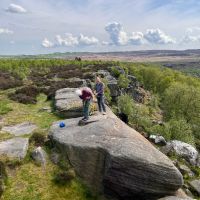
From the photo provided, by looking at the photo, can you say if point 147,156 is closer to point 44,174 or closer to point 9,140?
point 44,174

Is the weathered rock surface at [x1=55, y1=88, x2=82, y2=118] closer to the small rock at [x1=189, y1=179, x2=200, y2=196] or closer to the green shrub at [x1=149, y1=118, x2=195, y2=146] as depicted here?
the green shrub at [x1=149, y1=118, x2=195, y2=146]

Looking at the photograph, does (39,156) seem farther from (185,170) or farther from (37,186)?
(185,170)

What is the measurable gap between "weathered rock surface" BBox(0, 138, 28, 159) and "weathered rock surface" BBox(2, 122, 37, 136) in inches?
77.1

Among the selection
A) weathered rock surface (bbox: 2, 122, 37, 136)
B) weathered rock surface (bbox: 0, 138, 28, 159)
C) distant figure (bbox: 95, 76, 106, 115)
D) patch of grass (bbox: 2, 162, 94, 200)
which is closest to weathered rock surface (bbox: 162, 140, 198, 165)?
distant figure (bbox: 95, 76, 106, 115)

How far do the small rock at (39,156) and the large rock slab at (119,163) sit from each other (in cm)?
123

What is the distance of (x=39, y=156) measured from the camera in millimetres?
21031

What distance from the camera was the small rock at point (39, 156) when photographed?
20812 millimetres

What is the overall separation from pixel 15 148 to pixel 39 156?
1.71m

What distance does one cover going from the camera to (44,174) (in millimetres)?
19953

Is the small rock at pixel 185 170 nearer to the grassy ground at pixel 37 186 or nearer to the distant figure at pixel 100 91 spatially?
the distant figure at pixel 100 91

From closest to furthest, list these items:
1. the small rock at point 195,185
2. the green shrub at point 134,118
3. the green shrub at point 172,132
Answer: the small rock at point 195,185, the green shrub at point 172,132, the green shrub at point 134,118

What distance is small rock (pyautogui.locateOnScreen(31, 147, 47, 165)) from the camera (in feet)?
68.3

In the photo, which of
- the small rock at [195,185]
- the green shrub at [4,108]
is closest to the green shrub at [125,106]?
the green shrub at [4,108]

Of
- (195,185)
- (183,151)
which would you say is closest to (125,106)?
(183,151)
